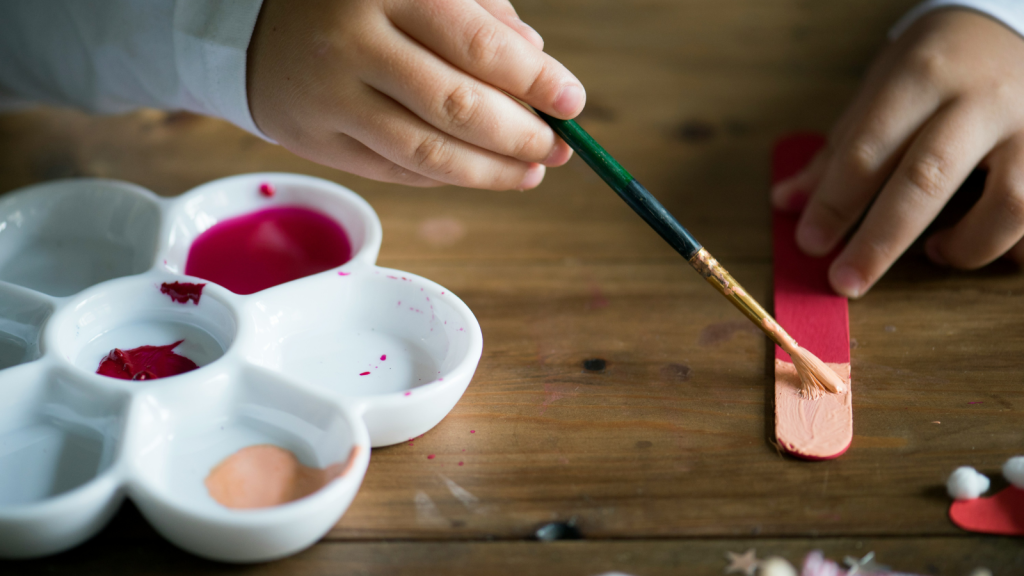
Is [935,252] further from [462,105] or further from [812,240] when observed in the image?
[462,105]

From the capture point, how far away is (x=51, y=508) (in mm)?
472

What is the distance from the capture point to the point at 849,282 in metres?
0.74

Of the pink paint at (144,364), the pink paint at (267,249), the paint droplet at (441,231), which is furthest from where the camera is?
the paint droplet at (441,231)

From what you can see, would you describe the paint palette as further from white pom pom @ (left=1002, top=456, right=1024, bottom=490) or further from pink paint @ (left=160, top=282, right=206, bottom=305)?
white pom pom @ (left=1002, top=456, right=1024, bottom=490)

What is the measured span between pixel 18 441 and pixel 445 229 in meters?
0.44

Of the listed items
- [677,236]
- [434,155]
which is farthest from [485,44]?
[677,236]

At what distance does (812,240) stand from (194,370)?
605 millimetres

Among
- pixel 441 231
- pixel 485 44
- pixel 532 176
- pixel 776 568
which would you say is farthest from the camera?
pixel 441 231

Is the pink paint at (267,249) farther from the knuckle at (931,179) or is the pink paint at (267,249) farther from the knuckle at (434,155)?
the knuckle at (931,179)

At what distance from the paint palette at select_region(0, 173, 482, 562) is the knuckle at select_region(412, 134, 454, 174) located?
87 mm

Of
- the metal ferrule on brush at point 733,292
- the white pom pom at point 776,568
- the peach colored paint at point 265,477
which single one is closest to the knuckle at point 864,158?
the metal ferrule on brush at point 733,292

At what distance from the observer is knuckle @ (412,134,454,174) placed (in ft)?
2.14

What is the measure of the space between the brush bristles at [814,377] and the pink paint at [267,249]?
1.36 feet

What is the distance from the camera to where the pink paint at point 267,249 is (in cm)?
70
